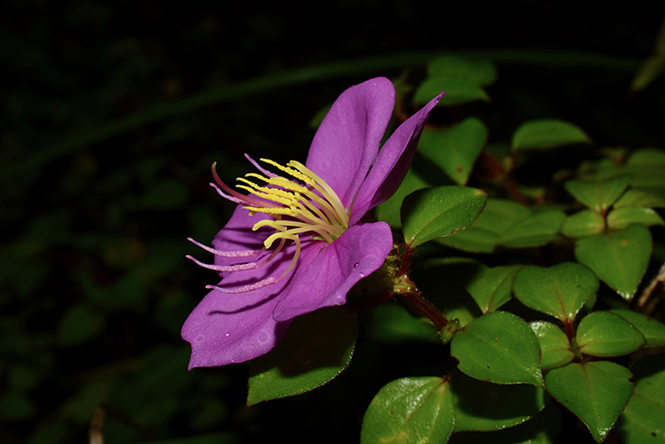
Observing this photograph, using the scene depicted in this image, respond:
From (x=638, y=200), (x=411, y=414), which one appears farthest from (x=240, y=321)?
(x=638, y=200)

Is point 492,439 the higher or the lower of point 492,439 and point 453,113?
the lower

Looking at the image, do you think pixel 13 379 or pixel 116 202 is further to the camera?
pixel 116 202

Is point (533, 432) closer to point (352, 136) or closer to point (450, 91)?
point (352, 136)

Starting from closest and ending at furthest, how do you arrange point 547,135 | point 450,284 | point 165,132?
point 450,284, point 547,135, point 165,132

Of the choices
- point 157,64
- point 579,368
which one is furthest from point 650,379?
point 157,64

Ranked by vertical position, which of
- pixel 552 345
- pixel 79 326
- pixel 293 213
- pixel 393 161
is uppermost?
pixel 393 161

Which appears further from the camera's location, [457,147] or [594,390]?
[457,147]

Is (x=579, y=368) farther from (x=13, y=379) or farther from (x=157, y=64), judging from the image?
(x=157, y=64)

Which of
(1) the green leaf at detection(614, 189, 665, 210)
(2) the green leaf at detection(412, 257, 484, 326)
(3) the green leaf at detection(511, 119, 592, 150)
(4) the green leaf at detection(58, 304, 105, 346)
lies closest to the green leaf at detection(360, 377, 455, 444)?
(2) the green leaf at detection(412, 257, 484, 326)
